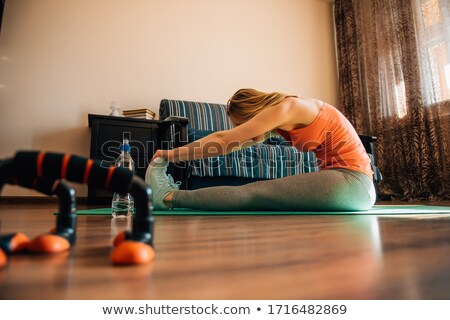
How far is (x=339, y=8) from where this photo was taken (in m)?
3.65

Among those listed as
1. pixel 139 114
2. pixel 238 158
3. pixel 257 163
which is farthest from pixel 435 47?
pixel 139 114

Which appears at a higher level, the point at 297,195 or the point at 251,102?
the point at 251,102

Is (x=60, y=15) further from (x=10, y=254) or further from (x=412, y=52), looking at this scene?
(x=412, y=52)

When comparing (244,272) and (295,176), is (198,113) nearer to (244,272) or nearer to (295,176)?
(295,176)

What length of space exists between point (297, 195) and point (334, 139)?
275mm

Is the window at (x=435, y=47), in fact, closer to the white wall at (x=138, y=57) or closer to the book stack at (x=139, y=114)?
the white wall at (x=138, y=57)

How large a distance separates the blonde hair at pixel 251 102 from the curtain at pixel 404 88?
82.4 inches

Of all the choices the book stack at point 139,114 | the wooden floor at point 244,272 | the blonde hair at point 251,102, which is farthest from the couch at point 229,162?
the wooden floor at point 244,272

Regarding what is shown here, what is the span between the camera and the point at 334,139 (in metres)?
1.15

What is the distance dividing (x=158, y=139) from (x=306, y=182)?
1.45m

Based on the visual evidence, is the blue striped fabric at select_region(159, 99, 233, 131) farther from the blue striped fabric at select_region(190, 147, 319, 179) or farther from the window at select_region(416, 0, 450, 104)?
the window at select_region(416, 0, 450, 104)

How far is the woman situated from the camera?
1.07 meters

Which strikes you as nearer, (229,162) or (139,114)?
(229,162)

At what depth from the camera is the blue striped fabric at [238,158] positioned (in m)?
1.94
